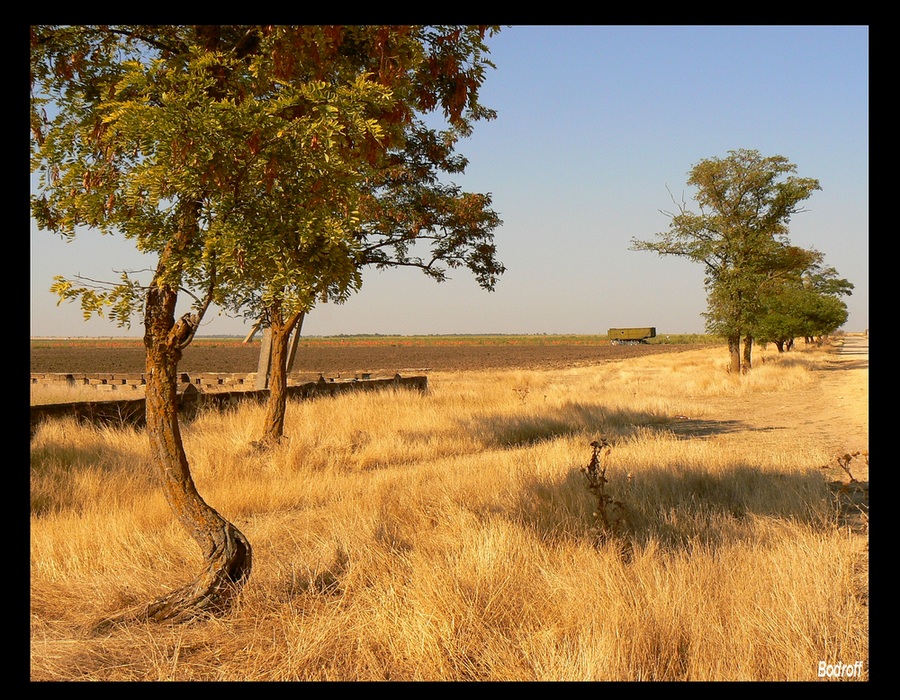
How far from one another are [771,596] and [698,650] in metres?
0.78

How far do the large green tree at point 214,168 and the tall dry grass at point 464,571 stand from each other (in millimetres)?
652

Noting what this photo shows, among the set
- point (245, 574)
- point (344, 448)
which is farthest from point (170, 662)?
point (344, 448)

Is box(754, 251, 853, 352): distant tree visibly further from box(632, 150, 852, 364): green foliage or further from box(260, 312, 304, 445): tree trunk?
box(260, 312, 304, 445): tree trunk

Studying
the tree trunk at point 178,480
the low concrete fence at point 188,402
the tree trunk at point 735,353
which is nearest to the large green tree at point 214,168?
the tree trunk at point 178,480

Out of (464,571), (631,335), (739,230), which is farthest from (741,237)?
(631,335)

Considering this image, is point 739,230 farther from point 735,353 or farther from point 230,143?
point 230,143

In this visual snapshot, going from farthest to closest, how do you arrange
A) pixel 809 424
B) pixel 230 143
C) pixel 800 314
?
pixel 800 314 < pixel 809 424 < pixel 230 143

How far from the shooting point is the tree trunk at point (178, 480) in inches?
171

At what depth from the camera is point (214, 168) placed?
3.73 meters

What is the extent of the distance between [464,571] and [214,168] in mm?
2991

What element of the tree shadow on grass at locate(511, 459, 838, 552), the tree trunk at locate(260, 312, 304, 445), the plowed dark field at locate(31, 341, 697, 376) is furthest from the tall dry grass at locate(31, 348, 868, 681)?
the plowed dark field at locate(31, 341, 697, 376)

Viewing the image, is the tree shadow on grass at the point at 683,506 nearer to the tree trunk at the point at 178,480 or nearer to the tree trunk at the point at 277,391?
the tree trunk at the point at 178,480

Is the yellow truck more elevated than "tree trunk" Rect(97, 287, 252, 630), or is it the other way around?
the yellow truck

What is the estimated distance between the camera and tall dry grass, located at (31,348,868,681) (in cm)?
350
